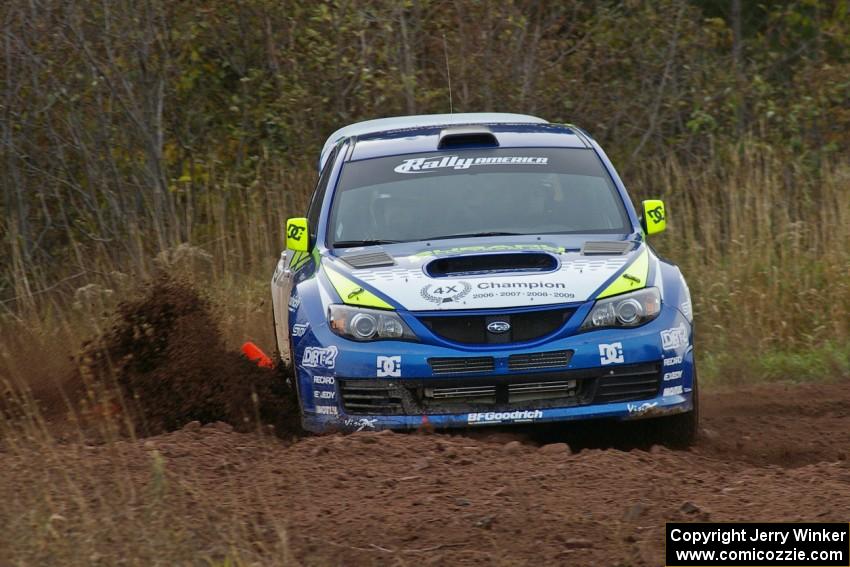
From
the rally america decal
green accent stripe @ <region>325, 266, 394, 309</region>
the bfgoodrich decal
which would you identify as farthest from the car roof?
the bfgoodrich decal

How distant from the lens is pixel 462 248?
6.76 metres

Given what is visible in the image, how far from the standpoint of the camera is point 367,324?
6.30 m

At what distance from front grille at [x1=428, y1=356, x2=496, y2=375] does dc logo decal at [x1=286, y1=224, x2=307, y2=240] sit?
1438mm

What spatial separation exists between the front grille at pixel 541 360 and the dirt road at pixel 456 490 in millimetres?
372

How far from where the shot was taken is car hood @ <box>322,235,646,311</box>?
624cm

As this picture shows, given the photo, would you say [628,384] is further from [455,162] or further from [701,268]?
Answer: [701,268]

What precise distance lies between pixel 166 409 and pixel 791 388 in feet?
14.0

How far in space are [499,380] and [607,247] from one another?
1.05 m

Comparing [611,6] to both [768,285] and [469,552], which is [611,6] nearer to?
[768,285]

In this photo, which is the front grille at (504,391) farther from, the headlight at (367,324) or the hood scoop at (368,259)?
the hood scoop at (368,259)

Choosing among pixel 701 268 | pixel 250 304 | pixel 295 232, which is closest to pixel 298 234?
pixel 295 232

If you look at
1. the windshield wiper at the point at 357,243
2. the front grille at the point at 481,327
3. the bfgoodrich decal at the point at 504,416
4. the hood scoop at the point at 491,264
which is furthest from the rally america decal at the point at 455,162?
the bfgoodrich decal at the point at 504,416

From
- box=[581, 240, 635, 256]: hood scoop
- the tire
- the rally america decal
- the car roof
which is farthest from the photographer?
the car roof

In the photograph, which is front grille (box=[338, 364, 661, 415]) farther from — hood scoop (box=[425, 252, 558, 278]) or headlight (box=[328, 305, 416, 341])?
hood scoop (box=[425, 252, 558, 278])
